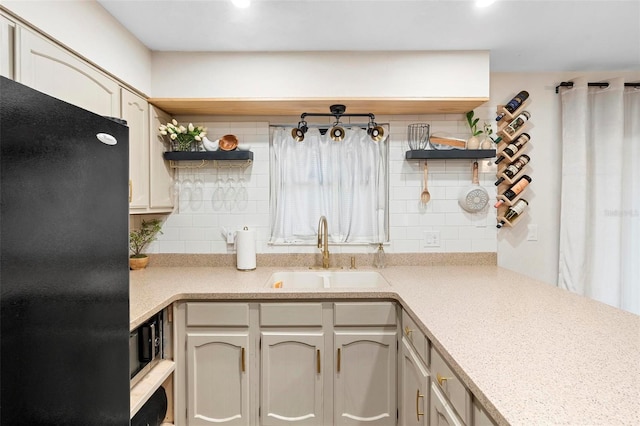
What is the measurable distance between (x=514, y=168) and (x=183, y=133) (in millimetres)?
2298

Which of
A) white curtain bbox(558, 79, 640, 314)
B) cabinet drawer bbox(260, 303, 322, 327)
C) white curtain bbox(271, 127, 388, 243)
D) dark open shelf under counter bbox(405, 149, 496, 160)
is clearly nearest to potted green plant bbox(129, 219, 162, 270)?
white curtain bbox(271, 127, 388, 243)

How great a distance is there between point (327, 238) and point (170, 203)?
1121mm

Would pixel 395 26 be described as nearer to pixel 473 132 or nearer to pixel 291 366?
pixel 473 132

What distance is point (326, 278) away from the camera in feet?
7.90

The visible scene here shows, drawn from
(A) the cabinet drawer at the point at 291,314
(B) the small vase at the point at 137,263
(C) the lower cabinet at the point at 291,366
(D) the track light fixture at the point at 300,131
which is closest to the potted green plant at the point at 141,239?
(B) the small vase at the point at 137,263

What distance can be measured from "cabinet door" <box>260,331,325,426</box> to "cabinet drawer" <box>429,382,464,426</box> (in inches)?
29.4

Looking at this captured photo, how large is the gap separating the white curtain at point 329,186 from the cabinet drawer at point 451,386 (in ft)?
4.38

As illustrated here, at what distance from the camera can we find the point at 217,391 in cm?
197

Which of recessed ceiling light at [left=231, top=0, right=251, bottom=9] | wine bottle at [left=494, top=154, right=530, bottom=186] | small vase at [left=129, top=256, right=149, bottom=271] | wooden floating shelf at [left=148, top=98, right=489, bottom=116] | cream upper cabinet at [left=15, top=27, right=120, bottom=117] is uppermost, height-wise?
recessed ceiling light at [left=231, top=0, right=251, bottom=9]

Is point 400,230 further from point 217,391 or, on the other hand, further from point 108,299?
point 108,299

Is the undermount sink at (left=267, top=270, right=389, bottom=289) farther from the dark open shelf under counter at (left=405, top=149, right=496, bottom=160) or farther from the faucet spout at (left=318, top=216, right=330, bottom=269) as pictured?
the dark open shelf under counter at (left=405, top=149, right=496, bottom=160)

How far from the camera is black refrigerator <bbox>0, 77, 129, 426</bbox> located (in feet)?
1.99

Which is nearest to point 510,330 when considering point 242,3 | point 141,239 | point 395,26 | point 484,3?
point 484,3

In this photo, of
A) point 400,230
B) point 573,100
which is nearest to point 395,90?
point 400,230
